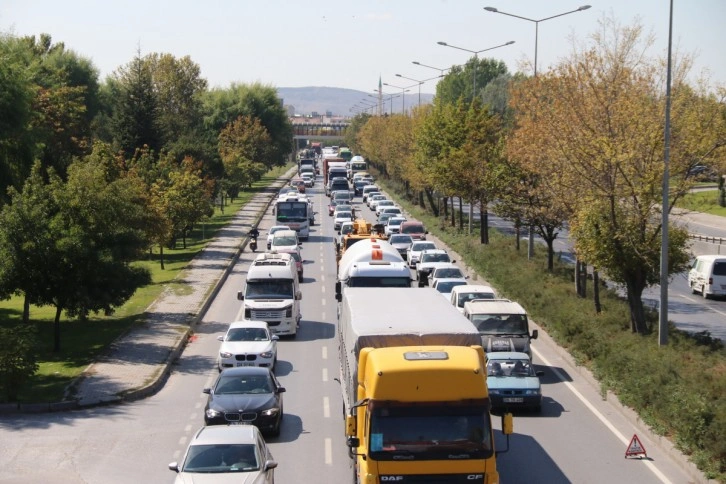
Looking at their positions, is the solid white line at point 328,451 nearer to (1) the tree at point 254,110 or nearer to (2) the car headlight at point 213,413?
(2) the car headlight at point 213,413

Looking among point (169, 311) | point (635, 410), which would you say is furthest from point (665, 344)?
point (169, 311)

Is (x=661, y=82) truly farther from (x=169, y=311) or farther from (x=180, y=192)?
(x=180, y=192)

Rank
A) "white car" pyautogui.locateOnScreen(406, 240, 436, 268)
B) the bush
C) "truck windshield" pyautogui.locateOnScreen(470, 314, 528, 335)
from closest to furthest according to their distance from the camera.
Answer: the bush, "truck windshield" pyautogui.locateOnScreen(470, 314, 528, 335), "white car" pyautogui.locateOnScreen(406, 240, 436, 268)

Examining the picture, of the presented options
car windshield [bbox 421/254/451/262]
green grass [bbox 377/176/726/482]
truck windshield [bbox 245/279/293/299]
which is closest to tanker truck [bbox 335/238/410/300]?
truck windshield [bbox 245/279/293/299]

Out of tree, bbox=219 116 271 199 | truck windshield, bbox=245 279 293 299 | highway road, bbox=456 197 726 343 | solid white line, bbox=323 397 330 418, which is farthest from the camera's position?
tree, bbox=219 116 271 199

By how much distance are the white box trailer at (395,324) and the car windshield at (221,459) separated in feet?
6.48

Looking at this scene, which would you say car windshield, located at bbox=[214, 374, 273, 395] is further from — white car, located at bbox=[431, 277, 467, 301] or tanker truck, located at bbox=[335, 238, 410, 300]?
white car, located at bbox=[431, 277, 467, 301]

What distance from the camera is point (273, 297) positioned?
3262 cm

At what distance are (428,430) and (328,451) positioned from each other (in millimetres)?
6030

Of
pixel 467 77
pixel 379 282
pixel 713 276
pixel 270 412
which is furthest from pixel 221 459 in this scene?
pixel 467 77

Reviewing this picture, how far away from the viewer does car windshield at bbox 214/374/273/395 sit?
21328 mm

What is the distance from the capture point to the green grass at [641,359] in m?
18.8

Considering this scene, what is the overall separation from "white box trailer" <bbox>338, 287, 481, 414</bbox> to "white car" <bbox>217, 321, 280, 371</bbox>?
5.39 meters

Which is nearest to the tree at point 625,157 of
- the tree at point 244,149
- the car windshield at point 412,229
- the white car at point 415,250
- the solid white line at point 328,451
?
the solid white line at point 328,451
